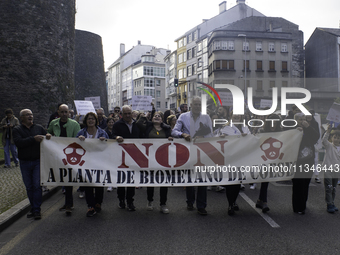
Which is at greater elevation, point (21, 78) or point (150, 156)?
point (21, 78)

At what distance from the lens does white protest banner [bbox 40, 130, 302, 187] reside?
21.1 ft

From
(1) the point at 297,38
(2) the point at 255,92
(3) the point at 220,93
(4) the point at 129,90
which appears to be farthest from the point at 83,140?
(4) the point at 129,90

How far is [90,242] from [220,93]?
3401 mm

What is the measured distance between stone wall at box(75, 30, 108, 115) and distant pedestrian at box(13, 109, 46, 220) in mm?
30840

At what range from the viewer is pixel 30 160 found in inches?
246

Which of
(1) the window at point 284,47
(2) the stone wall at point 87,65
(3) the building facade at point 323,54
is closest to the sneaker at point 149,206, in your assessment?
(2) the stone wall at point 87,65

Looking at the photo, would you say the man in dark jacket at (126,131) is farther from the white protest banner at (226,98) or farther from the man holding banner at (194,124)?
the white protest banner at (226,98)

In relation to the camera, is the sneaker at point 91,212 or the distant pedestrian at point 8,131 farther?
the distant pedestrian at point 8,131

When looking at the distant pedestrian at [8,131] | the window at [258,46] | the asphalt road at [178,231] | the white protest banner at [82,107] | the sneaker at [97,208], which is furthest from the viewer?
the window at [258,46]

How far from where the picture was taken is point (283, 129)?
6.57m

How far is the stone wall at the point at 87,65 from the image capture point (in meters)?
36.9

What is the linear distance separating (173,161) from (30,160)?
2523mm

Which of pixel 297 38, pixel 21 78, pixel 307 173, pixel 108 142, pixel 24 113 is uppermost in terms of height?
pixel 297 38

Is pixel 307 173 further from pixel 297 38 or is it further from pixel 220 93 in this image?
pixel 297 38
